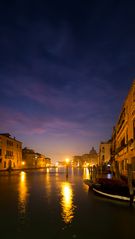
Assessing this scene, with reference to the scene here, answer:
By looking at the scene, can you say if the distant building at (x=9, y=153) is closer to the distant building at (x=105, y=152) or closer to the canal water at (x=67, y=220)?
the distant building at (x=105, y=152)

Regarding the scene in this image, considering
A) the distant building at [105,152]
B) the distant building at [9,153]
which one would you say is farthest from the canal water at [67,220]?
the distant building at [105,152]

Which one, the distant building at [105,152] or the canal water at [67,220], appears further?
the distant building at [105,152]

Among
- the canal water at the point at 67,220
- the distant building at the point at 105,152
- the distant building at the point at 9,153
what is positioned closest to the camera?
the canal water at the point at 67,220

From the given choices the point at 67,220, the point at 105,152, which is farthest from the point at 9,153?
the point at 67,220

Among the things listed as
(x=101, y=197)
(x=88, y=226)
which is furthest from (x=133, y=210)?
(x=101, y=197)

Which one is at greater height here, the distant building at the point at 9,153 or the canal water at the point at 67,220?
the distant building at the point at 9,153

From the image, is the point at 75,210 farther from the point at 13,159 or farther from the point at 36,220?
the point at 13,159

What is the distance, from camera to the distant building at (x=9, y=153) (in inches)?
2775

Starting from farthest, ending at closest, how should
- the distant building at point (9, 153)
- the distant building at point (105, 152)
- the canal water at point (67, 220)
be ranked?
the distant building at point (105, 152)
the distant building at point (9, 153)
the canal water at point (67, 220)

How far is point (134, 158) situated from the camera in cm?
2755

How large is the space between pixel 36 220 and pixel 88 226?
311 cm

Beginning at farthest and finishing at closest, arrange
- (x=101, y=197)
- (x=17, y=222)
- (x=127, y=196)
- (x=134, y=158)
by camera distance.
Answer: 1. (x=134, y=158)
2. (x=101, y=197)
3. (x=127, y=196)
4. (x=17, y=222)

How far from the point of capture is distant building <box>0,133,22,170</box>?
70.5 metres

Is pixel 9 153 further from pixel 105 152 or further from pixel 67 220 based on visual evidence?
pixel 67 220
